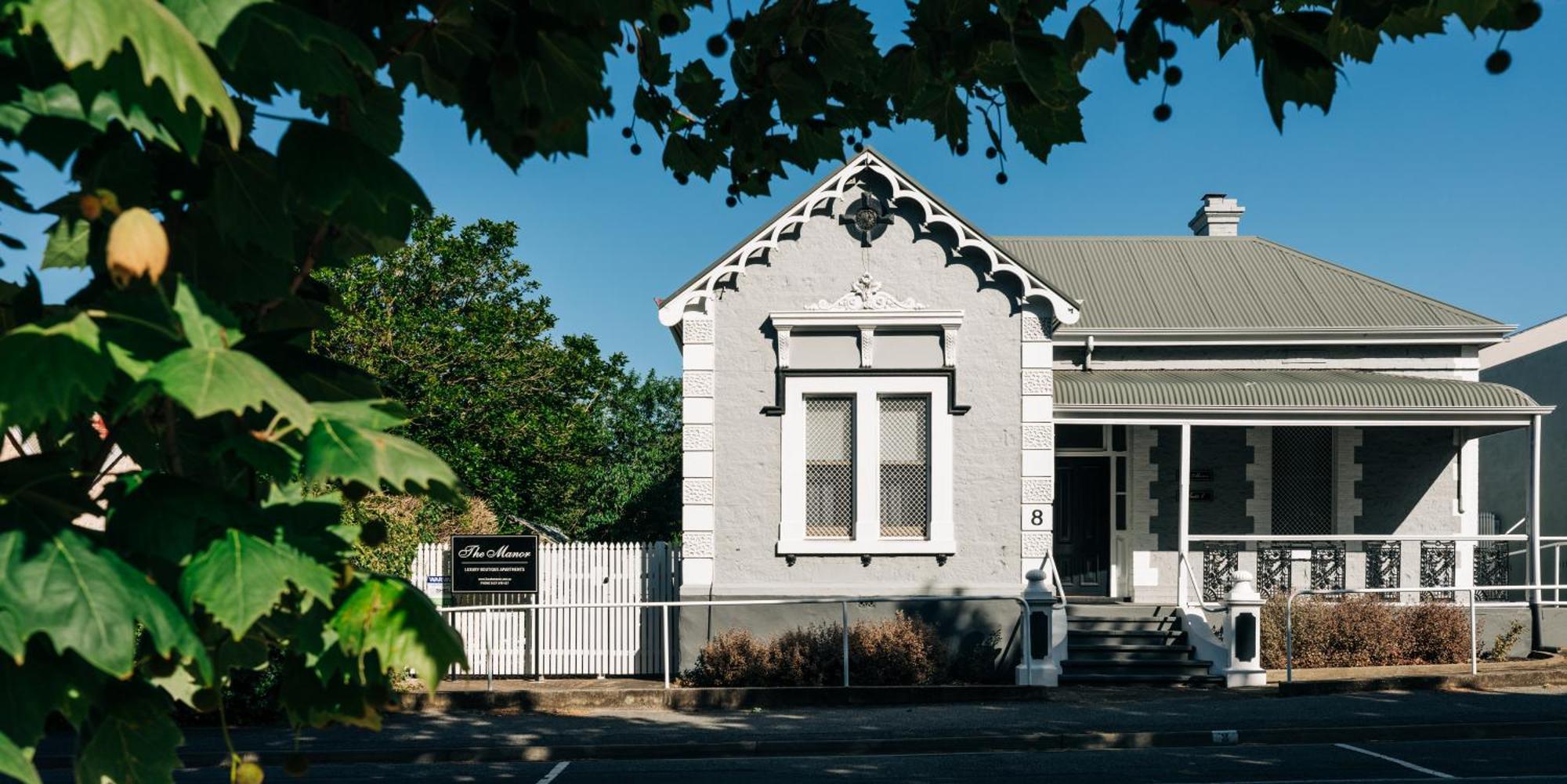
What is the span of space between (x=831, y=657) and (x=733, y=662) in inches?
46.3

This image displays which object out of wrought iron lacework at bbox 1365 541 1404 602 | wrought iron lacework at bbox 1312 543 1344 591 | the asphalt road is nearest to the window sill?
the asphalt road

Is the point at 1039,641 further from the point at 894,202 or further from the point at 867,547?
the point at 894,202

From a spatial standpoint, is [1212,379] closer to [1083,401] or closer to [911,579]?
[1083,401]

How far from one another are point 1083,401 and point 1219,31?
14134 mm

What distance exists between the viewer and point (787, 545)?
55.2 feet

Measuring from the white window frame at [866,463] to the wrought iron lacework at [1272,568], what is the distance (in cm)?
489

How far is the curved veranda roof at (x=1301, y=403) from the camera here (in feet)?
58.2

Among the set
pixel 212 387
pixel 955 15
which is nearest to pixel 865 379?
pixel 955 15

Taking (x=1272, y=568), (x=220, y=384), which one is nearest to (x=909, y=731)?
(x=1272, y=568)

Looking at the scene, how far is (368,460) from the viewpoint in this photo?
6.10 feet

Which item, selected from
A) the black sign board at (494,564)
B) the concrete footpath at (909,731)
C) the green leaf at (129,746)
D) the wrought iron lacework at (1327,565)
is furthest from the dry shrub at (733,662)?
the green leaf at (129,746)

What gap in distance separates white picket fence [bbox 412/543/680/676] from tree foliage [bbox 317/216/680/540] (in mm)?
9510

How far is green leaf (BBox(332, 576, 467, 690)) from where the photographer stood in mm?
1986

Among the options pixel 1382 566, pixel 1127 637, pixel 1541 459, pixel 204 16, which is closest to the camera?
pixel 204 16
